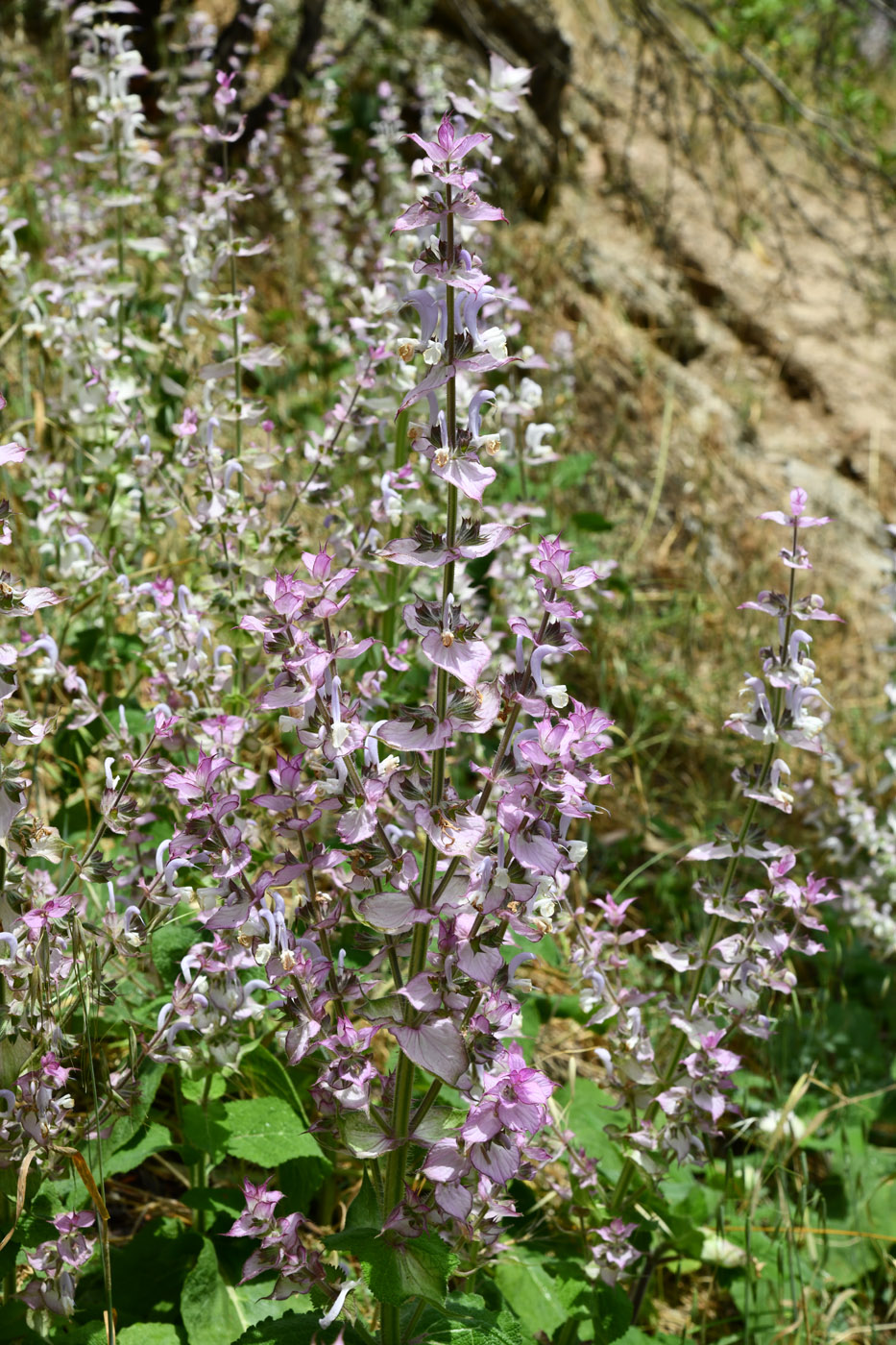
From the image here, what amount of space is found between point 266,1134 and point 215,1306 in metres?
0.28

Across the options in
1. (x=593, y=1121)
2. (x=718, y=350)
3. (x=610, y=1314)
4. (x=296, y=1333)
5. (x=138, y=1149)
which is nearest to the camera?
(x=296, y=1333)

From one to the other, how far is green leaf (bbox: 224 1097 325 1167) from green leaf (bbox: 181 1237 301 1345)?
190mm

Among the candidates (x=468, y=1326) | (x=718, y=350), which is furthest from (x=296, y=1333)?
(x=718, y=350)

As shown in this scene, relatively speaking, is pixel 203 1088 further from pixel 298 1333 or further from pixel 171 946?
pixel 298 1333

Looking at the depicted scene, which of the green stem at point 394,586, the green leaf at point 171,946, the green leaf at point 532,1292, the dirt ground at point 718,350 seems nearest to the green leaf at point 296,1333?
the green leaf at point 532,1292

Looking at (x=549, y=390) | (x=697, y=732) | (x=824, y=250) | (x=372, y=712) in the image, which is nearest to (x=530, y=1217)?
(x=372, y=712)

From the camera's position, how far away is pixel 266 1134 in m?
1.81

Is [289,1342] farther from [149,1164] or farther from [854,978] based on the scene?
[854,978]

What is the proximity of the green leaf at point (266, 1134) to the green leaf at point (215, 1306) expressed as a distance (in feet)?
0.62

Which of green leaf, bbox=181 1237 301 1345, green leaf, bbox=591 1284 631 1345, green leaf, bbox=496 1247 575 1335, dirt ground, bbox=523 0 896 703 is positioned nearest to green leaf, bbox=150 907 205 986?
green leaf, bbox=181 1237 301 1345

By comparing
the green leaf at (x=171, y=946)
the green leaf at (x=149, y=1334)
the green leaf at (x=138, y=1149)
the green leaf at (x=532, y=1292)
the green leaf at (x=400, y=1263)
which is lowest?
the green leaf at (x=532, y=1292)

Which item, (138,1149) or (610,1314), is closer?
(138,1149)

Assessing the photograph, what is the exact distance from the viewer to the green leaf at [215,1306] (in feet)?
5.82

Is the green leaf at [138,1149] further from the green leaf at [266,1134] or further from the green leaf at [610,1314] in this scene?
the green leaf at [610,1314]
